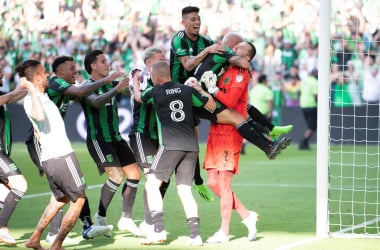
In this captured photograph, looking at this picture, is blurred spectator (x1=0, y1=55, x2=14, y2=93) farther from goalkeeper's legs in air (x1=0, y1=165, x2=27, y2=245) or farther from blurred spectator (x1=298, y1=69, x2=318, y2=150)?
goalkeeper's legs in air (x1=0, y1=165, x2=27, y2=245)

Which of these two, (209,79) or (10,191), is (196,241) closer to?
(209,79)

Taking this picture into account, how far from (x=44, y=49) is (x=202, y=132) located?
5.98m

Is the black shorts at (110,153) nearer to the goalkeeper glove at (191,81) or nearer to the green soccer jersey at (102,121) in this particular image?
the green soccer jersey at (102,121)

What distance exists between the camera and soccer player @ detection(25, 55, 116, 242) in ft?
32.3

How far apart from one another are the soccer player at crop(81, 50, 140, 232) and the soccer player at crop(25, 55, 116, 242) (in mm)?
243

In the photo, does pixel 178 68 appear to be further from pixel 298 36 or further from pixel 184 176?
pixel 298 36

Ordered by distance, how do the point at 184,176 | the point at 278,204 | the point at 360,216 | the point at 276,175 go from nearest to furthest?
the point at 184,176 < the point at 360,216 < the point at 278,204 < the point at 276,175

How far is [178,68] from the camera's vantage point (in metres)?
10.7

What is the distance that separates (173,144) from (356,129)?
49.1ft

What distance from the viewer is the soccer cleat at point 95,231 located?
10.1 meters

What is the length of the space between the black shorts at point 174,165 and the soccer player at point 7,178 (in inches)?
56.2

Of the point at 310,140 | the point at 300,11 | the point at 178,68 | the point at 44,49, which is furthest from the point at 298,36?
the point at 178,68

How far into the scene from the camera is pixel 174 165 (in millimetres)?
9680

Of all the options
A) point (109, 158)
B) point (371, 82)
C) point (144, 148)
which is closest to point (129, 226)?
point (109, 158)
